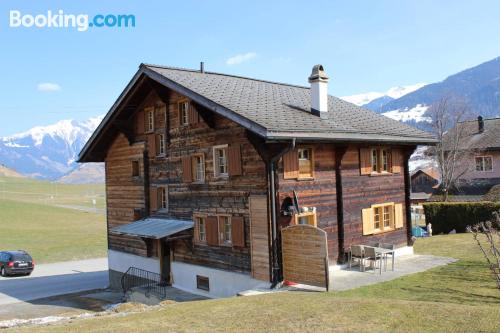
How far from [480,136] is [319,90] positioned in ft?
114

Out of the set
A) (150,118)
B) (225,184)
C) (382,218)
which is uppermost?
(150,118)

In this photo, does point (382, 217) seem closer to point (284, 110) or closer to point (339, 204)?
point (339, 204)

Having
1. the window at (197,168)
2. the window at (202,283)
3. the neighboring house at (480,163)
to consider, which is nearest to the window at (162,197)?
the window at (197,168)

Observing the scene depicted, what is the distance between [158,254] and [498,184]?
33699 millimetres

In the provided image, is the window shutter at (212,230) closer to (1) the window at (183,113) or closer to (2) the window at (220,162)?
(2) the window at (220,162)

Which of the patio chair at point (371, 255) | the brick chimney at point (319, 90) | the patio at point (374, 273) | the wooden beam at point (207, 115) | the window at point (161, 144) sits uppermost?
the brick chimney at point (319, 90)

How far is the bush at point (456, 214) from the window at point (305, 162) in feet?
60.3

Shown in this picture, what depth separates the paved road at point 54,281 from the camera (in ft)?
87.3

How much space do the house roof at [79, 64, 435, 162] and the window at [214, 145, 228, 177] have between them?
2132 millimetres

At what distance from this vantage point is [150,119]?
79.7 ft

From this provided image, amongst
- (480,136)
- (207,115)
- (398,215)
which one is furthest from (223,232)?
(480,136)

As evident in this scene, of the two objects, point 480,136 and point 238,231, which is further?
point 480,136

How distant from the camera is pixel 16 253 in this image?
1340 inches

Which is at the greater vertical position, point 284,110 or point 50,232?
point 284,110
